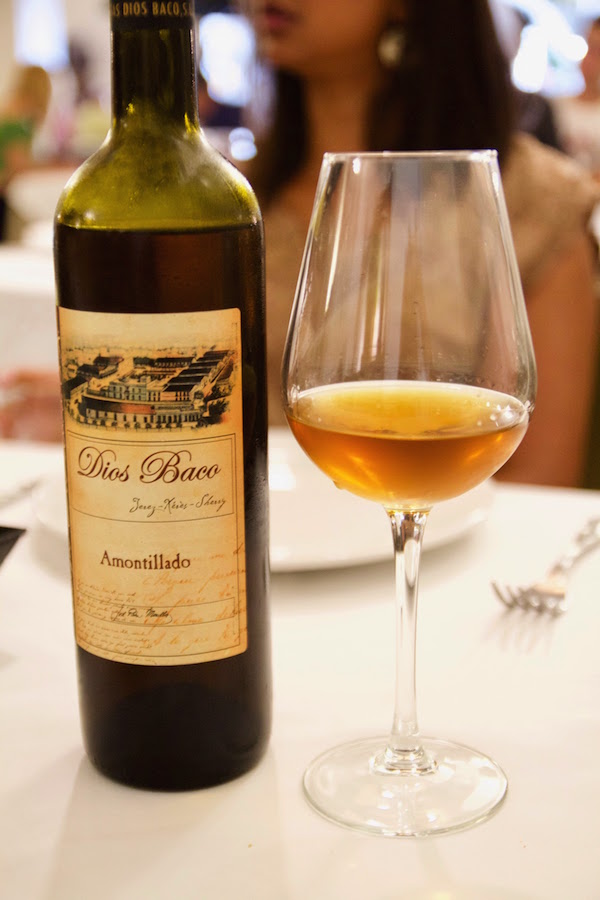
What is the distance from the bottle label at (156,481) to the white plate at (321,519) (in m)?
0.26

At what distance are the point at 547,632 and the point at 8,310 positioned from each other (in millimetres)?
2129

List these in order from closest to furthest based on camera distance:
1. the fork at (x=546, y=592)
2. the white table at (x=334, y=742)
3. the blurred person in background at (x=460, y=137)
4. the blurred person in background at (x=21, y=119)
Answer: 1. the white table at (x=334, y=742)
2. the fork at (x=546, y=592)
3. the blurred person in background at (x=460, y=137)
4. the blurred person in background at (x=21, y=119)

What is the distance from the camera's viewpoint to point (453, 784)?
22.7 inches

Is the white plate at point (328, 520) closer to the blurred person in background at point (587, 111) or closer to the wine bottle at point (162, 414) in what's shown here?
the wine bottle at point (162, 414)

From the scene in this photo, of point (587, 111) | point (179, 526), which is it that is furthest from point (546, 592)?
point (587, 111)

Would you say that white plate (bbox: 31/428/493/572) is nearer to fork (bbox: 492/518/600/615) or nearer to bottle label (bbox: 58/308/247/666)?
fork (bbox: 492/518/600/615)

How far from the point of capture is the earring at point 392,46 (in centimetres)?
197

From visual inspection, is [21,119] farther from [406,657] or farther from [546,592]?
[406,657]

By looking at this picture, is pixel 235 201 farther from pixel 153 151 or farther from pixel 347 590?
pixel 347 590

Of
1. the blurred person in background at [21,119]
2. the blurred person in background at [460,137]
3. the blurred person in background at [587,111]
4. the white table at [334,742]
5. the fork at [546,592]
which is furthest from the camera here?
the blurred person in background at [21,119]

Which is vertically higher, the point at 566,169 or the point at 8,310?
the point at 566,169

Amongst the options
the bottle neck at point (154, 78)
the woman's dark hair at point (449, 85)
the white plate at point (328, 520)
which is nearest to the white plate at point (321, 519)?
the white plate at point (328, 520)

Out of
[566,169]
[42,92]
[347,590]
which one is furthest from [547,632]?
[42,92]

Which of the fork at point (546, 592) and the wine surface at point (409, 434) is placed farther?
the fork at point (546, 592)
